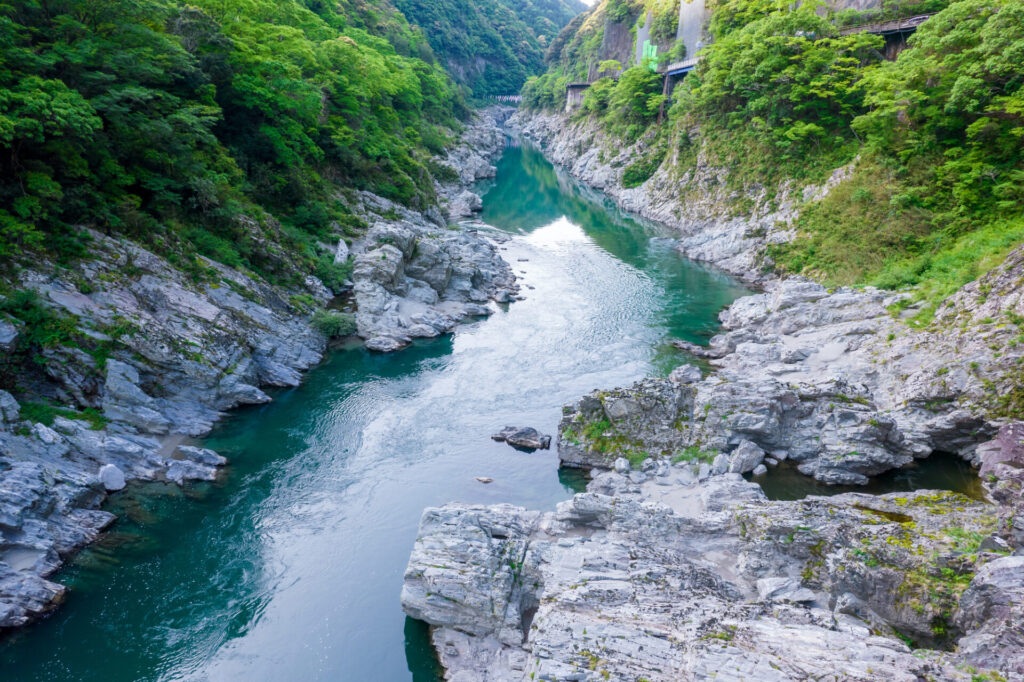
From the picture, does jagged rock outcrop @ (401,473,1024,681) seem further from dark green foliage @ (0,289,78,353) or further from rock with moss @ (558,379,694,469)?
dark green foliage @ (0,289,78,353)

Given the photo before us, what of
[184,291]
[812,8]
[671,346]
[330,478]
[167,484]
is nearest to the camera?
[167,484]

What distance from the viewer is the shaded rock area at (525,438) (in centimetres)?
1839

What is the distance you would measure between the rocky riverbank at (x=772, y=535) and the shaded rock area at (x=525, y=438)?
0.83 m

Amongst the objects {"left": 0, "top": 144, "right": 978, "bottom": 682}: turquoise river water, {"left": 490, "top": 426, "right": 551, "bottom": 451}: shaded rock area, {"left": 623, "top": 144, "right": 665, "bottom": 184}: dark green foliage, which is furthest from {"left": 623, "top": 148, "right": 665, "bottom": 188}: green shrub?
{"left": 490, "top": 426, "right": 551, "bottom": 451}: shaded rock area

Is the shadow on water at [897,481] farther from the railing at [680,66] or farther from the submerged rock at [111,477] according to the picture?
the railing at [680,66]

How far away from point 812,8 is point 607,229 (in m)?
19.7

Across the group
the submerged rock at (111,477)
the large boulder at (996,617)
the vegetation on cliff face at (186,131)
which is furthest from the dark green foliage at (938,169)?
the submerged rock at (111,477)

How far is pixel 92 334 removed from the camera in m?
17.0

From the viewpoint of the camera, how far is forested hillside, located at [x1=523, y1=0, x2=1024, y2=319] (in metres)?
24.1

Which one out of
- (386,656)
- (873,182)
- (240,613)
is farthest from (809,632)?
(873,182)

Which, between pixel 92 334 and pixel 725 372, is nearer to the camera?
pixel 92 334

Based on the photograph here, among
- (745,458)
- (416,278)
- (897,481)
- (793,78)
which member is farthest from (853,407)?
(793,78)

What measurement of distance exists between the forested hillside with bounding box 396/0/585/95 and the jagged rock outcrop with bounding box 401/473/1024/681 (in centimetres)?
10159

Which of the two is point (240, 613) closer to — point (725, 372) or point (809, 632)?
point (809, 632)
